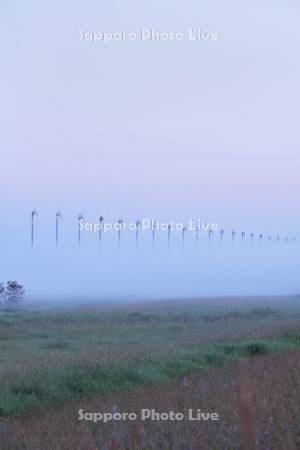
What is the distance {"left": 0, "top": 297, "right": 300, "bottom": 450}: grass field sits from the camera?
6.33 m

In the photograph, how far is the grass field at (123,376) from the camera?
20.8ft

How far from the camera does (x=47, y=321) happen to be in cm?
4062

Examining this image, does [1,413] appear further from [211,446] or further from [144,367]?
[211,446]

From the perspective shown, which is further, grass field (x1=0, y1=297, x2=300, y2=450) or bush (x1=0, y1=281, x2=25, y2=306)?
bush (x1=0, y1=281, x2=25, y2=306)

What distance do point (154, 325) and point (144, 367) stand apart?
1918 cm

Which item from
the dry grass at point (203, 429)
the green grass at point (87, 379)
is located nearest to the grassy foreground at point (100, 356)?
the green grass at point (87, 379)

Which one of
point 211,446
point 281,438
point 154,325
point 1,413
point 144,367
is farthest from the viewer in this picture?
point 154,325

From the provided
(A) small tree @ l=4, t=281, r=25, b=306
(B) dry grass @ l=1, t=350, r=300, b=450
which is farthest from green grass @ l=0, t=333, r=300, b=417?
(A) small tree @ l=4, t=281, r=25, b=306

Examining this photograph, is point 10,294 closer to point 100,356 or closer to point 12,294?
point 12,294

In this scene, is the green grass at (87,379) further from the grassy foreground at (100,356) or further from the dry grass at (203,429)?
the dry grass at (203,429)

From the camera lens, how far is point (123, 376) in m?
16.3

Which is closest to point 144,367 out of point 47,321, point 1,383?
point 1,383

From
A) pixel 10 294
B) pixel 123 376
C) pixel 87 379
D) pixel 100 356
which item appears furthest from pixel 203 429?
pixel 10 294

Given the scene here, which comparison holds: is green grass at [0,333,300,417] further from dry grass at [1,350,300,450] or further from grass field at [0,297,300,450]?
dry grass at [1,350,300,450]
